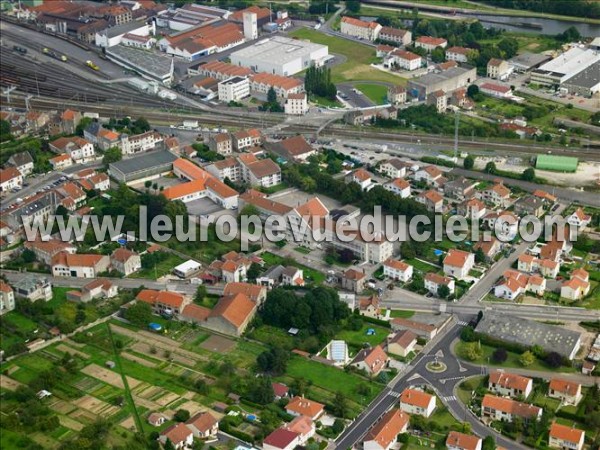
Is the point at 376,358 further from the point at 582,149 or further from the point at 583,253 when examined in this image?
the point at 582,149

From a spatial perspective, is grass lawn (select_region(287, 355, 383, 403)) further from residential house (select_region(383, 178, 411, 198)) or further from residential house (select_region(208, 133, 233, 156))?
residential house (select_region(208, 133, 233, 156))

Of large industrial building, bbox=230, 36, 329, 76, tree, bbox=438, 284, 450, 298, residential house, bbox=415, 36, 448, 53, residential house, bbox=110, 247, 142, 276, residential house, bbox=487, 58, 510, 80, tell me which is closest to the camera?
tree, bbox=438, 284, 450, 298

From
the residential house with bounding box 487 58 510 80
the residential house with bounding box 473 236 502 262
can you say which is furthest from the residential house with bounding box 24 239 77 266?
the residential house with bounding box 487 58 510 80

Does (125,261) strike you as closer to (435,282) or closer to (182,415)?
(182,415)

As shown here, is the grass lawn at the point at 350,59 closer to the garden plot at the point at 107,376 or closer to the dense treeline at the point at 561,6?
the dense treeline at the point at 561,6

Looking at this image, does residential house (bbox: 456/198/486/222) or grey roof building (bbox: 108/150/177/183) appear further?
grey roof building (bbox: 108/150/177/183)

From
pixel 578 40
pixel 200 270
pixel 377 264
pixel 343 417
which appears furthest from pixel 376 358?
pixel 578 40

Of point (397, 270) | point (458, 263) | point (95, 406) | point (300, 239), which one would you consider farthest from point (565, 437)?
point (300, 239)
